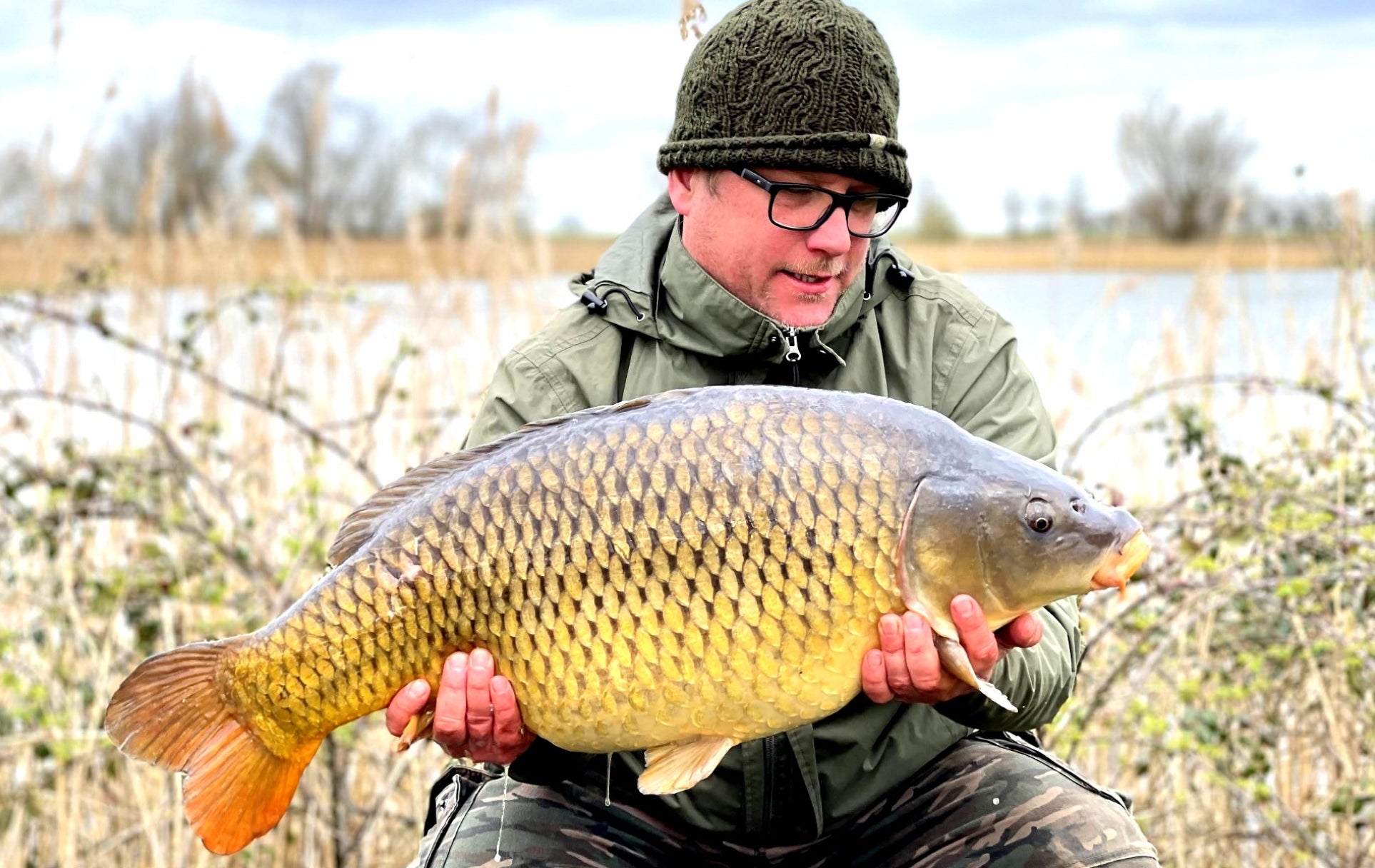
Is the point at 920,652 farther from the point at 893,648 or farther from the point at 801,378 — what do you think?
the point at 801,378

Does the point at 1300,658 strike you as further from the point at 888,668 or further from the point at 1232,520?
the point at 888,668

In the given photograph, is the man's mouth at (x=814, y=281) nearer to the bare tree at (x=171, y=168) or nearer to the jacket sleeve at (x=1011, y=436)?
the jacket sleeve at (x=1011, y=436)

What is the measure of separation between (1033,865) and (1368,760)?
38.4 inches

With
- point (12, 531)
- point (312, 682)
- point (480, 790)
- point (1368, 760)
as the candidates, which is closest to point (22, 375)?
point (12, 531)

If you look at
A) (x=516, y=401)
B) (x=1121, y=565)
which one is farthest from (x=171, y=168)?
(x=1121, y=565)

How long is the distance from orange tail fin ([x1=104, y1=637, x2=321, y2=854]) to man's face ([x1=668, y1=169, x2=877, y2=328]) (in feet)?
2.34

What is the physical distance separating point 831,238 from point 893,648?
1.84 feet

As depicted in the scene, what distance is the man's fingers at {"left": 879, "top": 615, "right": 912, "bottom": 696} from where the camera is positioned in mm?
1365

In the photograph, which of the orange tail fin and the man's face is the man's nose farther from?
the orange tail fin

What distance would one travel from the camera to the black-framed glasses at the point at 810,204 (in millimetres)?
1751

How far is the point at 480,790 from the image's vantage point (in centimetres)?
183

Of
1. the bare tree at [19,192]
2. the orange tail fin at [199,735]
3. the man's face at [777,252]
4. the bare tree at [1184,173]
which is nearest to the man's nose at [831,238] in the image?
the man's face at [777,252]

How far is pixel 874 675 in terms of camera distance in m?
1.38

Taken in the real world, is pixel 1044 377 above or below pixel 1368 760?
above
